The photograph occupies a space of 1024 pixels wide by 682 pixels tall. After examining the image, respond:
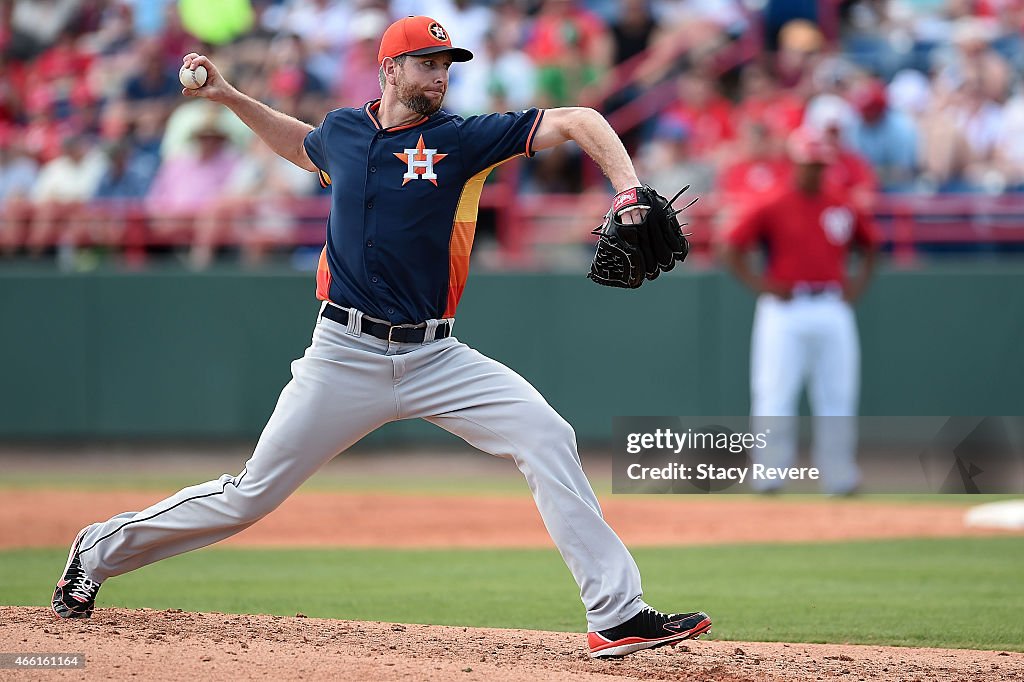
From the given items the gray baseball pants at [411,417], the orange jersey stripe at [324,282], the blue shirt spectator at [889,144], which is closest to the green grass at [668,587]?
the gray baseball pants at [411,417]

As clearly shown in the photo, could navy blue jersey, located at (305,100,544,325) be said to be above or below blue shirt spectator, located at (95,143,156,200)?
below

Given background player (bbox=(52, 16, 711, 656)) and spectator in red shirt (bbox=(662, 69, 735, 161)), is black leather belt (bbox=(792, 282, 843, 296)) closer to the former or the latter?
spectator in red shirt (bbox=(662, 69, 735, 161))

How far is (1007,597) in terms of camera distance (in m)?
6.93

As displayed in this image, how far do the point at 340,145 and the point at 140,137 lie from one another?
9.80m

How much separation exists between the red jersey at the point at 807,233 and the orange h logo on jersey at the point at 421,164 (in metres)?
6.19

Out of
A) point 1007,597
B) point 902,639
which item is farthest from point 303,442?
point 1007,597

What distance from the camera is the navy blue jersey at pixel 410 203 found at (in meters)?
5.04

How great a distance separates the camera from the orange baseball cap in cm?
502

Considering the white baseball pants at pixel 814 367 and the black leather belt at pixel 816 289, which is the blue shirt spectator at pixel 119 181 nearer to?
the white baseball pants at pixel 814 367

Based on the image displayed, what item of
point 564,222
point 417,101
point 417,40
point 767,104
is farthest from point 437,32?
point 767,104

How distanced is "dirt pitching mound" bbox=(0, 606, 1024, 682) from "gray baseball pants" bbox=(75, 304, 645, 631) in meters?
0.36

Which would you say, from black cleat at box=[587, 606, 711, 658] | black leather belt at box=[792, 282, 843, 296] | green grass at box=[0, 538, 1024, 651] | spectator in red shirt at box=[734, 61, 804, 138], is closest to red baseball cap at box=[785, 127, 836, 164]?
black leather belt at box=[792, 282, 843, 296]

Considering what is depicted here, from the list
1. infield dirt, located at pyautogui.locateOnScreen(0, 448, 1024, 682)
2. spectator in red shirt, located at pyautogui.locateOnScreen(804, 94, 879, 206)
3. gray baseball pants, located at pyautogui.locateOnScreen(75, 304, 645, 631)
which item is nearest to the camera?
infield dirt, located at pyautogui.locateOnScreen(0, 448, 1024, 682)

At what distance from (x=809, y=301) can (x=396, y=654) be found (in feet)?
21.4
